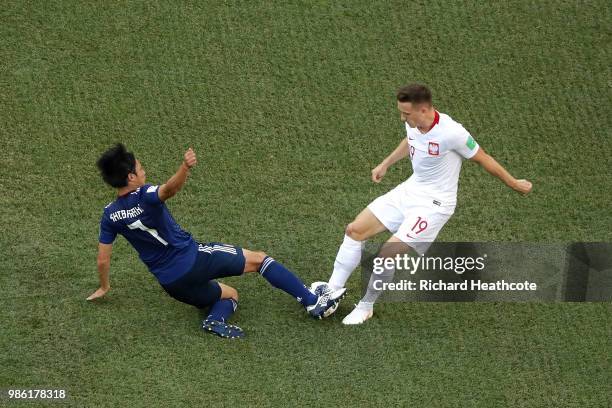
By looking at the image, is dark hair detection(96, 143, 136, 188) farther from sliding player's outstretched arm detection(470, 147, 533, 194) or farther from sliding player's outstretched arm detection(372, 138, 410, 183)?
sliding player's outstretched arm detection(470, 147, 533, 194)

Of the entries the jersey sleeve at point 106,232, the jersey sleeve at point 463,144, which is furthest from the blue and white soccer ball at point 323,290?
the jersey sleeve at point 106,232

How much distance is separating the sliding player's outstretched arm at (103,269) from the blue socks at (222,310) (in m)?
0.72

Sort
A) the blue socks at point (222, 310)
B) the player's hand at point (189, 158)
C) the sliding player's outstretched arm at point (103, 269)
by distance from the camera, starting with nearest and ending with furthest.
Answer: the player's hand at point (189, 158) < the sliding player's outstretched arm at point (103, 269) < the blue socks at point (222, 310)

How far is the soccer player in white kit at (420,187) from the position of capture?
649 centimetres

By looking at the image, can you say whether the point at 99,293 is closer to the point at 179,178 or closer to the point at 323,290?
the point at 179,178

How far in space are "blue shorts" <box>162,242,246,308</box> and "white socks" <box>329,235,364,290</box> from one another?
2.13 ft

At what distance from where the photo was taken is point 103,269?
6.79 meters

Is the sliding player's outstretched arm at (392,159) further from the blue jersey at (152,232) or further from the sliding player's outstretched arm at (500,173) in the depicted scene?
the blue jersey at (152,232)

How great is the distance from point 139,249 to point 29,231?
1531 millimetres

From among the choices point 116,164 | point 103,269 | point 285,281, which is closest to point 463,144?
point 285,281

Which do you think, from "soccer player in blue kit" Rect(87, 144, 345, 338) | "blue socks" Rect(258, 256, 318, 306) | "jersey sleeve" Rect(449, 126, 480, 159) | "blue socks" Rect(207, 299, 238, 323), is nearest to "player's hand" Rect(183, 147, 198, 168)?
"soccer player in blue kit" Rect(87, 144, 345, 338)

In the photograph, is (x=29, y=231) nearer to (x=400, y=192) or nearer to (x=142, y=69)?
(x=142, y=69)

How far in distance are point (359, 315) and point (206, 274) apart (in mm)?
1068

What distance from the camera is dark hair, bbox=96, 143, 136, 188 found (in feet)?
20.7
